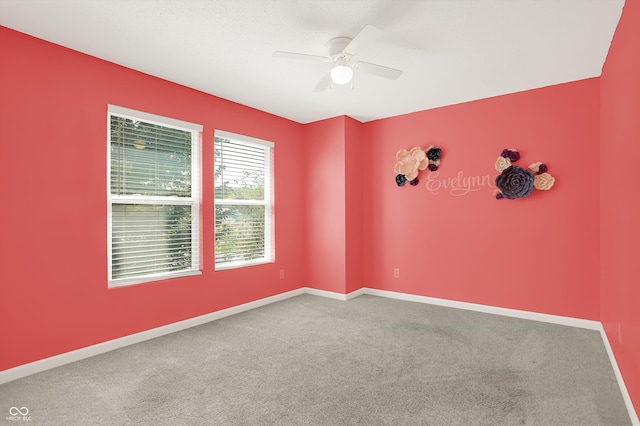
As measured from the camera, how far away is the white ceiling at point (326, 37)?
2.23 m

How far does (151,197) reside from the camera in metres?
3.32

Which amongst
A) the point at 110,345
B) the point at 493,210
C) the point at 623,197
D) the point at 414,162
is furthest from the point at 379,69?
the point at 110,345

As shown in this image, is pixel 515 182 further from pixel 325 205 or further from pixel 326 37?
pixel 326 37

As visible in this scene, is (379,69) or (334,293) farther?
(334,293)

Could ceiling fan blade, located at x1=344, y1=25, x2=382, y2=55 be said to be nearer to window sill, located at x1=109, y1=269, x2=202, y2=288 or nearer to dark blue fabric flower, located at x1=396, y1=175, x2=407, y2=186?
dark blue fabric flower, located at x1=396, y1=175, x2=407, y2=186

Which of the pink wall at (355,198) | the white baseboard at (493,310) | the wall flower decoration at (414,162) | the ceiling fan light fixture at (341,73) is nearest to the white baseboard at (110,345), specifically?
the pink wall at (355,198)

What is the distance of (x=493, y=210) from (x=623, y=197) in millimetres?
1784

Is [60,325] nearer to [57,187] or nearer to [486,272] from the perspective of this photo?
[57,187]

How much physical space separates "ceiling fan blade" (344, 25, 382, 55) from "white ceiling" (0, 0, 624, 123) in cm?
18

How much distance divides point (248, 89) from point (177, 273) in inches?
83.7

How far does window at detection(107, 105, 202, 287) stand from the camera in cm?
309

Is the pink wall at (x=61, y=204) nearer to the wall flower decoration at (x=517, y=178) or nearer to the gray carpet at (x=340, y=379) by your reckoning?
the gray carpet at (x=340, y=379)

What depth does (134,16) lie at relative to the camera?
2.32 m

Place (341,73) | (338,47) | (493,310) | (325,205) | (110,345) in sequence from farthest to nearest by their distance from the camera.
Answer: (325,205) < (493,310) < (110,345) < (338,47) < (341,73)
